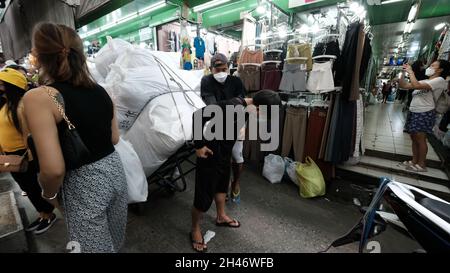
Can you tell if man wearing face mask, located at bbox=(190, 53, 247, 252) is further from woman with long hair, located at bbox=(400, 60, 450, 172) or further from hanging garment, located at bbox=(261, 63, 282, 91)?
woman with long hair, located at bbox=(400, 60, 450, 172)

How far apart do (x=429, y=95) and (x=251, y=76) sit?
244cm

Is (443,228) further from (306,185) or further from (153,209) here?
(153,209)

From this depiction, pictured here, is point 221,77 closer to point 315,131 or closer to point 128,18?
point 315,131

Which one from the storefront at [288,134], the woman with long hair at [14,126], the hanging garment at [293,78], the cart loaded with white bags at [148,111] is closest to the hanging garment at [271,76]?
the storefront at [288,134]

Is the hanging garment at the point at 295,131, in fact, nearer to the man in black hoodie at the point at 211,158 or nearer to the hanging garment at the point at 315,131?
the hanging garment at the point at 315,131

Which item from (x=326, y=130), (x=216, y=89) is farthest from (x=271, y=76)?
(x=216, y=89)

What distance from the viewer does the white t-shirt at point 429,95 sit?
9.21 feet

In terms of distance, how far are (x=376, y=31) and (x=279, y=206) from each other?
885cm

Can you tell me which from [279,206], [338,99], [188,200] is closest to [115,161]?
[188,200]

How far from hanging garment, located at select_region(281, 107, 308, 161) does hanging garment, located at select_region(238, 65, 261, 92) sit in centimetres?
73

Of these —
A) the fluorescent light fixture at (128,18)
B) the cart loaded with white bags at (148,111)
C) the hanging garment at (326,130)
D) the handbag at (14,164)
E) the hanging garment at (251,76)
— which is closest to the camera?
the handbag at (14,164)

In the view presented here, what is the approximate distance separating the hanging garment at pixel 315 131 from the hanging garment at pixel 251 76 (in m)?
1.06

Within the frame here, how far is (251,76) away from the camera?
3.61m

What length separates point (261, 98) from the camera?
1540 millimetres
